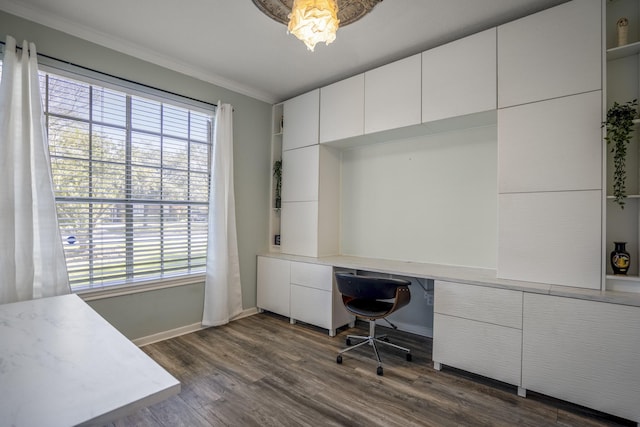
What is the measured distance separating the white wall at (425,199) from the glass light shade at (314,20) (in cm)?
180

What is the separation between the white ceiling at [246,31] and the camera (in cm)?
240

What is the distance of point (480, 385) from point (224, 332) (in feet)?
8.17

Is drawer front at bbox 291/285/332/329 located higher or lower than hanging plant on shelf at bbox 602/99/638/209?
lower


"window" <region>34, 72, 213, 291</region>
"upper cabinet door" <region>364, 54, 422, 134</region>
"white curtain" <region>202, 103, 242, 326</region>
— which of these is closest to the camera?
"window" <region>34, 72, 213, 291</region>

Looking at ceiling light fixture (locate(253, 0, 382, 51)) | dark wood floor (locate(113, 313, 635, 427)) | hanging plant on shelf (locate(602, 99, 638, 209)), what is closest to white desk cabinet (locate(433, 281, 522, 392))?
dark wood floor (locate(113, 313, 635, 427))

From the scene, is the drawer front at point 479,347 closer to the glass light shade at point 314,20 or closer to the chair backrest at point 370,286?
the chair backrest at point 370,286

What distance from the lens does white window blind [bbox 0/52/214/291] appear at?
267 cm

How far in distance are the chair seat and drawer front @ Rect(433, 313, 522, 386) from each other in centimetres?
43

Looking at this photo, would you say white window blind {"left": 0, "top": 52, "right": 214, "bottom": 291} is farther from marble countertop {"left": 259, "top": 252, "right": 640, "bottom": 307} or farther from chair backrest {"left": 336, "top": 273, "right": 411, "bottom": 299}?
chair backrest {"left": 336, "top": 273, "right": 411, "bottom": 299}

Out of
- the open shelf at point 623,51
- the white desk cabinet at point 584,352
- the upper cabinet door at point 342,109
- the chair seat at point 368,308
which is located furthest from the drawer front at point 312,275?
the open shelf at point 623,51

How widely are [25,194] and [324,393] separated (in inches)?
105

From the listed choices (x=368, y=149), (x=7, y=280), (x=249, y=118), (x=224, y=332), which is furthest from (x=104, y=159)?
(x=368, y=149)

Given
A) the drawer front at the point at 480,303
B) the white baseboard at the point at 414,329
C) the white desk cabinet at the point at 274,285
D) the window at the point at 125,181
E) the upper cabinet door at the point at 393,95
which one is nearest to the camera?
the drawer front at the point at 480,303

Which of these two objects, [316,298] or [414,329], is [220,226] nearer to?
[316,298]
